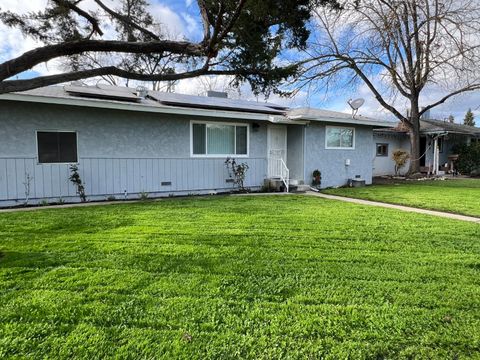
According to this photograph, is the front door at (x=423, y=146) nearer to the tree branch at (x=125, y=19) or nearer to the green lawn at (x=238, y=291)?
the green lawn at (x=238, y=291)

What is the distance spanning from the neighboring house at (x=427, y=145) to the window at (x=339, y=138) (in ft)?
22.5

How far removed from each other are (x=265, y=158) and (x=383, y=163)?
11663mm

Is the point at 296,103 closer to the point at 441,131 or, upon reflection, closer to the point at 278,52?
the point at 441,131

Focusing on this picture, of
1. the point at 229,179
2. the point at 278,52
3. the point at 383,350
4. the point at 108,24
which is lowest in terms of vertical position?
the point at 383,350

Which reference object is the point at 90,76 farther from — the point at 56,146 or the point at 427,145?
the point at 427,145

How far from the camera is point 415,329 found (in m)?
2.51

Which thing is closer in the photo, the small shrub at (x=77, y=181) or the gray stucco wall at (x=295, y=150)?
the small shrub at (x=77, y=181)

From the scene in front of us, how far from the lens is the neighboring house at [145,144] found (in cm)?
816

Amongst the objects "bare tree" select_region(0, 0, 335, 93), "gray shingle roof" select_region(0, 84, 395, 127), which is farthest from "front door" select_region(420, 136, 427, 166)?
"bare tree" select_region(0, 0, 335, 93)

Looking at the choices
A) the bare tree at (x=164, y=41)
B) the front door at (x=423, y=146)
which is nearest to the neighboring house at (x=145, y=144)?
the bare tree at (x=164, y=41)

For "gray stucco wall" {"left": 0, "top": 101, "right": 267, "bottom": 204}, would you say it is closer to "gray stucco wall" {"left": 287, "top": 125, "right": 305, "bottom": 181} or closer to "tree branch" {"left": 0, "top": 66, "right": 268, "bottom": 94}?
"gray stucco wall" {"left": 287, "top": 125, "right": 305, "bottom": 181}

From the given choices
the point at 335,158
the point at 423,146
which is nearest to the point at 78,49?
the point at 335,158

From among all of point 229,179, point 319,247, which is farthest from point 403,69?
point 319,247

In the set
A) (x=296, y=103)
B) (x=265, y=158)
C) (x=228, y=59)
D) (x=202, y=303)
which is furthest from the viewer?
(x=296, y=103)
